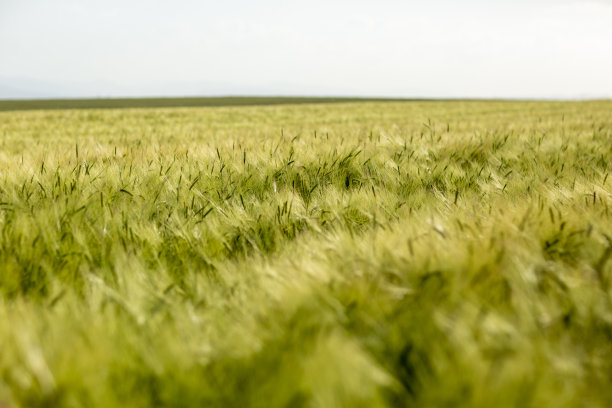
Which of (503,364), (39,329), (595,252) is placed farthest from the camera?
(595,252)

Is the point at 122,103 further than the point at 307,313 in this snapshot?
Yes

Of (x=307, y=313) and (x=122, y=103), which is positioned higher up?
(x=307, y=313)

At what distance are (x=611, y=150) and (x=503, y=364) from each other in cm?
421

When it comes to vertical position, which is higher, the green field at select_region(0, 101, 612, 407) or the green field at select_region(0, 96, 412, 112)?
the green field at select_region(0, 101, 612, 407)

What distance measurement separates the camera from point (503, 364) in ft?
2.23

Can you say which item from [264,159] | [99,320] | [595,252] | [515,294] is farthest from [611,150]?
[99,320]

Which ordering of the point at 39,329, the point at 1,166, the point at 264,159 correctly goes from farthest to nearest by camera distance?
the point at 264,159, the point at 1,166, the point at 39,329

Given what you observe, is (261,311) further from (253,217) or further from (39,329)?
(253,217)

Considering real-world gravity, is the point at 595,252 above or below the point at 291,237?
above

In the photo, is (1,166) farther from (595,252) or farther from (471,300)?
(595,252)

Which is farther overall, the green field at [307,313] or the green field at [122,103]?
the green field at [122,103]

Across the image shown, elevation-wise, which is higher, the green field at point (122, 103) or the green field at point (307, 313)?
the green field at point (307, 313)

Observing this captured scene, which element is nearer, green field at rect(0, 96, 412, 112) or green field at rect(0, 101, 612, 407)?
green field at rect(0, 101, 612, 407)

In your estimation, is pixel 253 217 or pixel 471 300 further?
pixel 253 217
